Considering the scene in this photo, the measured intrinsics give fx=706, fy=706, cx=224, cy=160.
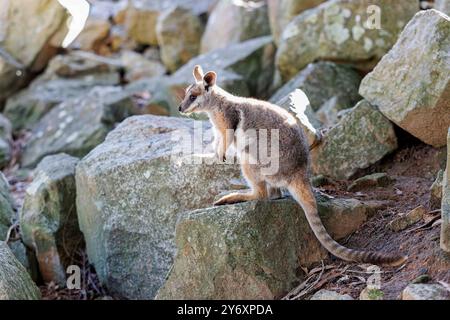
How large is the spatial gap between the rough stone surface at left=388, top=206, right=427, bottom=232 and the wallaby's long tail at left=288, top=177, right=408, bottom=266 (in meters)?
0.61

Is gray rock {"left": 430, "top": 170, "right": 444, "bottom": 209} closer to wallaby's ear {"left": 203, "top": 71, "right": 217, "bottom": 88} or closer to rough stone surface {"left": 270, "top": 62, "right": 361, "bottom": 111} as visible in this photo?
wallaby's ear {"left": 203, "top": 71, "right": 217, "bottom": 88}

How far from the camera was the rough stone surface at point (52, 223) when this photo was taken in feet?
26.2

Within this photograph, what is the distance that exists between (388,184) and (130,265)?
8.93 ft

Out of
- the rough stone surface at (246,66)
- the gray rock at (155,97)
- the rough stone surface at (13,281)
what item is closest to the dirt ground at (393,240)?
the rough stone surface at (13,281)

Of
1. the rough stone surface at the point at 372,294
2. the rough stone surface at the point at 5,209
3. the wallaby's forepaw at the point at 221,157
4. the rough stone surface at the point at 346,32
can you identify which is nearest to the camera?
the rough stone surface at the point at 372,294

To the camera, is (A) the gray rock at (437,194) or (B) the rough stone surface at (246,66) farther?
(B) the rough stone surface at (246,66)

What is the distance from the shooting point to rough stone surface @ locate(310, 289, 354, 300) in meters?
5.07

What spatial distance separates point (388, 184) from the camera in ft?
23.0

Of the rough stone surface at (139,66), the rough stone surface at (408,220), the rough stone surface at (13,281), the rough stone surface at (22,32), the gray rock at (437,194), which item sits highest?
the gray rock at (437,194)

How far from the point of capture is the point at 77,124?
11852mm

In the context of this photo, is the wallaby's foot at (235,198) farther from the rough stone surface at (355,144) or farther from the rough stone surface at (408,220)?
the rough stone surface at (355,144)

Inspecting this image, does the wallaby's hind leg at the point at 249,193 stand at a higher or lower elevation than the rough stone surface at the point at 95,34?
higher

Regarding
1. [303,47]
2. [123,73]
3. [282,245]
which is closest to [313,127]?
[282,245]

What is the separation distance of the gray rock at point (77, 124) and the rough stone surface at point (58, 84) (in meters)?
0.80
